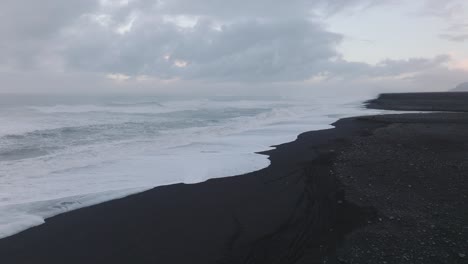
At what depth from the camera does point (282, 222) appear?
246 inches

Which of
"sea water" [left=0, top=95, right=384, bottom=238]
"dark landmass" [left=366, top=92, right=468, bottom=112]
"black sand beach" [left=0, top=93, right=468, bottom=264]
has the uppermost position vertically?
"dark landmass" [left=366, top=92, right=468, bottom=112]

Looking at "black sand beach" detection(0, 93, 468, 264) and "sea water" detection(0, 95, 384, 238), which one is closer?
"black sand beach" detection(0, 93, 468, 264)

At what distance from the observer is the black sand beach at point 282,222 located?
16.6 ft

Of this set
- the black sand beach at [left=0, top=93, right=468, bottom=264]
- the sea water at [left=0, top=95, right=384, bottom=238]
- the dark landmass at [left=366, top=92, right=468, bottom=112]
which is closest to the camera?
the black sand beach at [left=0, top=93, right=468, bottom=264]

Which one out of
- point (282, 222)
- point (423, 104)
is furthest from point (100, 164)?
point (423, 104)

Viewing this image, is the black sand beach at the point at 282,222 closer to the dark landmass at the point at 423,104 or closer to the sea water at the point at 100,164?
the sea water at the point at 100,164

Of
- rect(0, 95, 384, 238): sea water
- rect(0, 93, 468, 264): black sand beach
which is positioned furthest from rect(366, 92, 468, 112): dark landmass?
rect(0, 93, 468, 264): black sand beach

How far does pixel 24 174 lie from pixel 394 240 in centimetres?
1001

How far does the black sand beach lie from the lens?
16.6ft

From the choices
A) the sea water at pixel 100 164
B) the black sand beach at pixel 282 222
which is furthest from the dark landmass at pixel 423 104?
the black sand beach at pixel 282 222

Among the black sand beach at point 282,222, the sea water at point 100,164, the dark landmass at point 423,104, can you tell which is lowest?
the black sand beach at point 282,222

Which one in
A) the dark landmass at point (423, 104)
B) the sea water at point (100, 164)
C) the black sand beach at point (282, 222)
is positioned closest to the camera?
the black sand beach at point (282, 222)

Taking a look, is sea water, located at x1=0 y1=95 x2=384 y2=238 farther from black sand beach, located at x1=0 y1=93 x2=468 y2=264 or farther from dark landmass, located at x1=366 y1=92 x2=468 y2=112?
dark landmass, located at x1=366 y1=92 x2=468 y2=112

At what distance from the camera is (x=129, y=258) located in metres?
5.05
